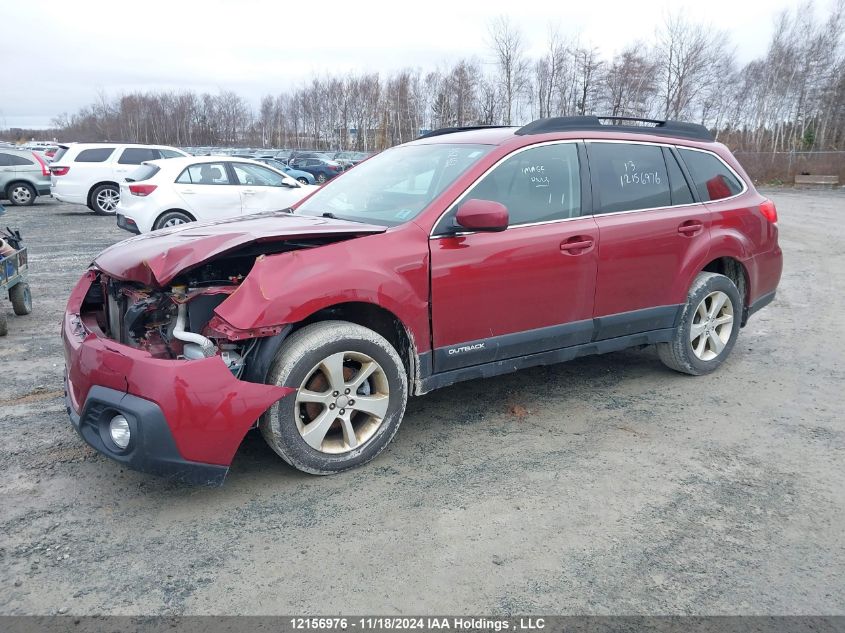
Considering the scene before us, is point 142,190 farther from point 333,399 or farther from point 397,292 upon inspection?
point 333,399

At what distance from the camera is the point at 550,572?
273cm

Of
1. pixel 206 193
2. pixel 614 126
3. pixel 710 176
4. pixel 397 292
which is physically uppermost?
pixel 614 126

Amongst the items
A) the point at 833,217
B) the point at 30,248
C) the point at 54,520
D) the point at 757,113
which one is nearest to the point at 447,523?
the point at 54,520

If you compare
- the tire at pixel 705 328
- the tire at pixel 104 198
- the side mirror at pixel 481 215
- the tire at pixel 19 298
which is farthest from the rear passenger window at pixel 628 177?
the tire at pixel 104 198

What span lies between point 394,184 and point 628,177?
164 centimetres

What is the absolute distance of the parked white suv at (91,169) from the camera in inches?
668

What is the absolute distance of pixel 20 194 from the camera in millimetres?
20188

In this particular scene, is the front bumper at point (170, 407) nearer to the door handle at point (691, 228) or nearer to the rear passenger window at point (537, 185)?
the rear passenger window at point (537, 185)

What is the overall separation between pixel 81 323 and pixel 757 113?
62.3 m

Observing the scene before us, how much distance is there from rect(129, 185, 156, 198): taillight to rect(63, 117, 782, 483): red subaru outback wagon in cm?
769

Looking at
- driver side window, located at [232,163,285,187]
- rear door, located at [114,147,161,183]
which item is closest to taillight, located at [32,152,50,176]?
rear door, located at [114,147,161,183]

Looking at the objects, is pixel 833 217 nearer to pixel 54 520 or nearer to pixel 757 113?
pixel 54 520

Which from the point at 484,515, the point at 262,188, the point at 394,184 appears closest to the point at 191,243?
the point at 394,184

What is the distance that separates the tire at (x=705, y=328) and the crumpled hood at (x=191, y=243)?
2557mm
